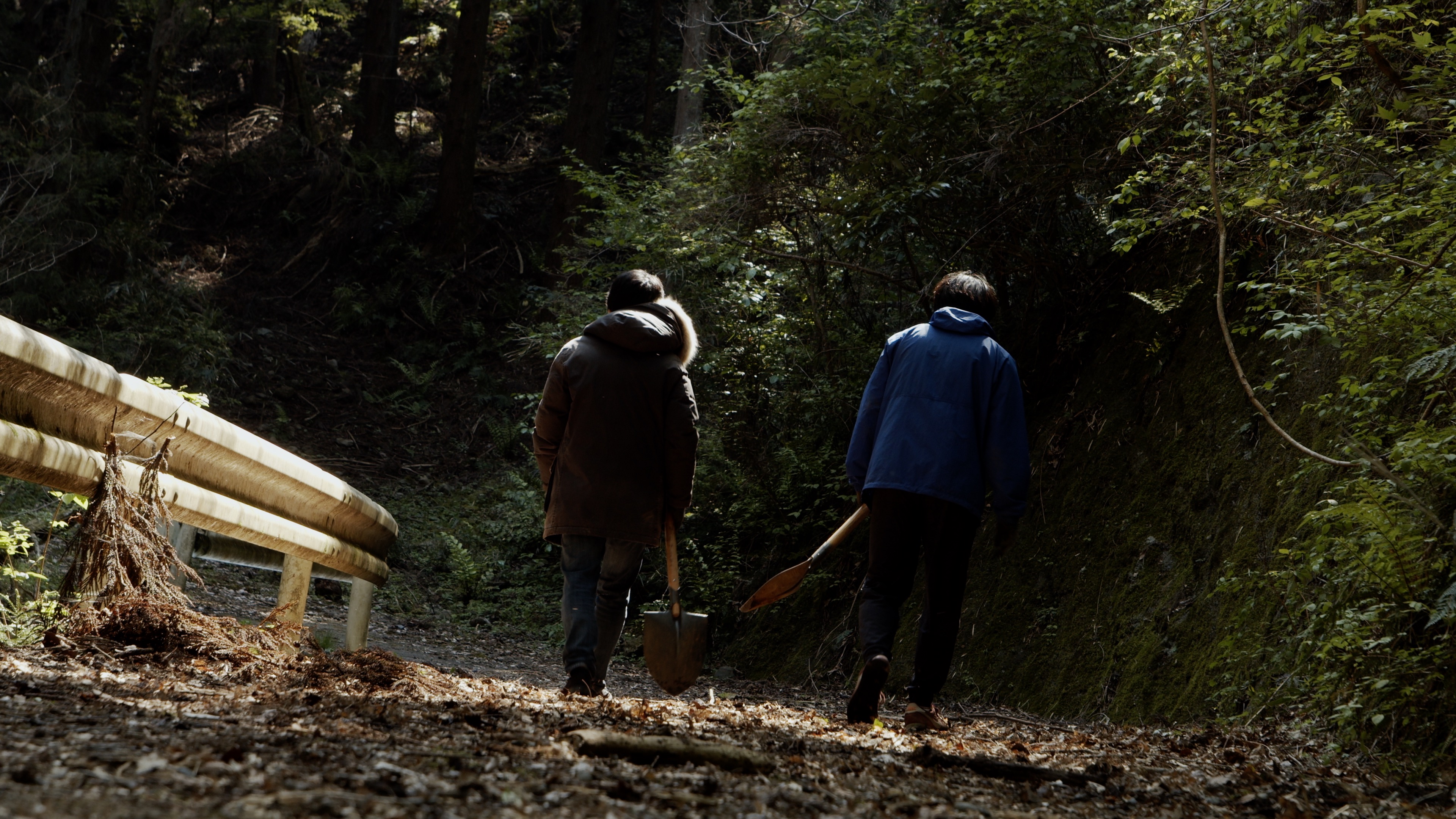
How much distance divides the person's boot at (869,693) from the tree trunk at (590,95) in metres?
15.4

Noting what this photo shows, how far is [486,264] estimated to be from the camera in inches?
820

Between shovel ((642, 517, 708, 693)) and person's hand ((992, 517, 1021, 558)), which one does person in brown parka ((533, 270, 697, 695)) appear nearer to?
shovel ((642, 517, 708, 693))

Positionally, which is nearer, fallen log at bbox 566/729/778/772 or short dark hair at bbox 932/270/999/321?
fallen log at bbox 566/729/778/772

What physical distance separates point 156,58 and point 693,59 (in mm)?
9148

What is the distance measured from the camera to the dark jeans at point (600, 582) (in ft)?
17.9

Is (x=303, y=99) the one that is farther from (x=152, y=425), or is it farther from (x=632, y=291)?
(x=152, y=425)

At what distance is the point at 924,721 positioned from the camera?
483cm

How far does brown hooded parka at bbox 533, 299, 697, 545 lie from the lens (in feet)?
17.8

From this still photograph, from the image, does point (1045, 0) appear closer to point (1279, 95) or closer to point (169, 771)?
point (1279, 95)

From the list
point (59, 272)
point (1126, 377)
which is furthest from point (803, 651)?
point (59, 272)

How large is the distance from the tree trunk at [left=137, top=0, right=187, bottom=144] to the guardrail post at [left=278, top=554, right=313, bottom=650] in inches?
643

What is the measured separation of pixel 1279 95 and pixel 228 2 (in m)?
19.1

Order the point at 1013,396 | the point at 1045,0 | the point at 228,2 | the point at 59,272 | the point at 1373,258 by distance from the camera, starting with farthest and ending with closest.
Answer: the point at 228,2 < the point at 59,272 < the point at 1045,0 < the point at 1013,396 < the point at 1373,258

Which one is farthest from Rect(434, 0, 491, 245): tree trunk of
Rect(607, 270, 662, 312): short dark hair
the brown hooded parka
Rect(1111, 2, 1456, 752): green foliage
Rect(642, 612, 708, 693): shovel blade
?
Rect(642, 612, 708, 693): shovel blade
